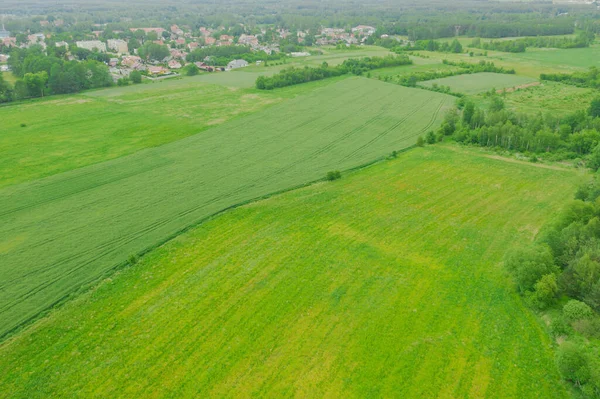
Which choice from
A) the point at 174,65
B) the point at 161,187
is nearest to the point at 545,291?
the point at 161,187

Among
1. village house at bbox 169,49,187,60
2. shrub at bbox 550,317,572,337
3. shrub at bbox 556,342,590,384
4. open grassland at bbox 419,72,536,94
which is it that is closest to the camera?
shrub at bbox 556,342,590,384

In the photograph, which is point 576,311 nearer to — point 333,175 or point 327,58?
point 333,175

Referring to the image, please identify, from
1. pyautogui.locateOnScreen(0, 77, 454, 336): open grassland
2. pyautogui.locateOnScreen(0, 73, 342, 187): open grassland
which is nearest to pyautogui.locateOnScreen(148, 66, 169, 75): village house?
pyautogui.locateOnScreen(0, 73, 342, 187): open grassland

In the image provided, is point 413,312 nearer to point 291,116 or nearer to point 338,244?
point 338,244

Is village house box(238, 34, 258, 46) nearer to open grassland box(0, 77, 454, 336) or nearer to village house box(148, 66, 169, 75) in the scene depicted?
village house box(148, 66, 169, 75)

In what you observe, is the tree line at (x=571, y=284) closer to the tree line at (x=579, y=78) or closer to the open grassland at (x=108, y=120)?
the open grassland at (x=108, y=120)

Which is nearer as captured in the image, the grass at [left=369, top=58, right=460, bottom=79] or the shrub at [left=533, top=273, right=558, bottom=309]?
the shrub at [left=533, top=273, right=558, bottom=309]

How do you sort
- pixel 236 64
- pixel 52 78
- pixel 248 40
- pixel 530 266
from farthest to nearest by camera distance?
1. pixel 248 40
2. pixel 236 64
3. pixel 52 78
4. pixel 530 266
